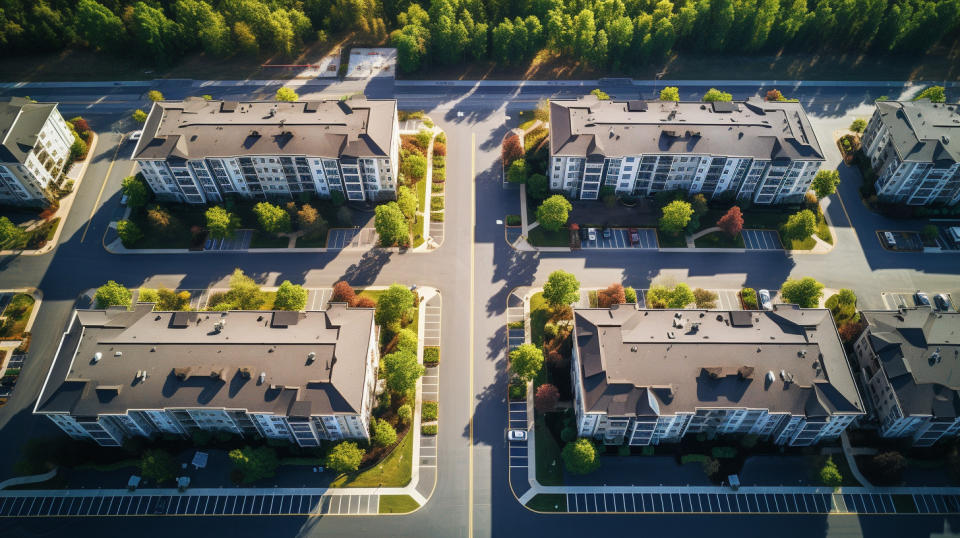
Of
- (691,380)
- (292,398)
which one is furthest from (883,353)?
(292,398)

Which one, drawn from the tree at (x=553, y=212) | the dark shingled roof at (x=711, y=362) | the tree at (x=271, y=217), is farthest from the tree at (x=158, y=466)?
the tree at (x=553, y=212)

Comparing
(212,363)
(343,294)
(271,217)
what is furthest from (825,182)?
(212,363)

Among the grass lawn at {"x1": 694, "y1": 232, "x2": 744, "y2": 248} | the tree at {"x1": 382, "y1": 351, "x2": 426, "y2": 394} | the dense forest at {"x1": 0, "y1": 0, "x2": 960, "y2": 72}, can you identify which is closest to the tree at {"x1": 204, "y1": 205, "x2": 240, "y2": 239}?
the tree at {"x1": 382, "y1": 351, "x2": 426, "y2": 394}

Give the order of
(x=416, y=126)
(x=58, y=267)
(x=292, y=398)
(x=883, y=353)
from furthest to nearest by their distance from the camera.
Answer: (x=416, y=126) < (x=58, y=267) < (x=883, y=353) < (x=292, y=398)

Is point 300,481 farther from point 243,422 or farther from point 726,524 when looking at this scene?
point 726,524

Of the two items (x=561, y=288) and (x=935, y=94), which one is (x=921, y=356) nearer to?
(x=561, y=288)

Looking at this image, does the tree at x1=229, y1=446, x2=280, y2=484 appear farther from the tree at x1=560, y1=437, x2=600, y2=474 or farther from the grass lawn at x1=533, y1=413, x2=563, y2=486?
the tree at x1=560, y1=437, x2=600, y2=474

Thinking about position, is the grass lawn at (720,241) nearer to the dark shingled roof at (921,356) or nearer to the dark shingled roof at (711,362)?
the dark shingled roof at (711,362)
